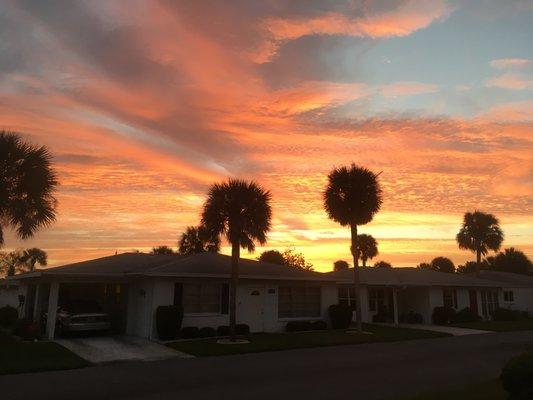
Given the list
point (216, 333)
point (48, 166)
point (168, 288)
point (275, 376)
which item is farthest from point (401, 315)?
point (48, 166)

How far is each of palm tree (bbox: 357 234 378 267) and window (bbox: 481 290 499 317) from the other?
46.6 feet

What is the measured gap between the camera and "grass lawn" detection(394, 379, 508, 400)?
9383mm

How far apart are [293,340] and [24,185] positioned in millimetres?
13274

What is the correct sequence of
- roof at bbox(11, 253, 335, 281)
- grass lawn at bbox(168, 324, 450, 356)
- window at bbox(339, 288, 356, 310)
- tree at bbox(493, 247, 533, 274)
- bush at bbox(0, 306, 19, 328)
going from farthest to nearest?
tree at bbox(493, 247, 533, 274) → window at bbox(339, 288, 356, 310) → bush at bbox(0, 306, 19, 328) → roof at bbox(11, 253, 335, 281) → grass lawn at bbox(168, 324, 450, 356)

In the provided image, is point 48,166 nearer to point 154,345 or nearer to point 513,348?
point 154,345

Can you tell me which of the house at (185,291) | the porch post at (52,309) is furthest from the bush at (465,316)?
the porch post at (52,309)

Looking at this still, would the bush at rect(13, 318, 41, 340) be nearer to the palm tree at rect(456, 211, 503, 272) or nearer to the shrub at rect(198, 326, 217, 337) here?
the shrub at rect(198, 326, 217, 337)

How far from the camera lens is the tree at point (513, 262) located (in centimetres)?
6694

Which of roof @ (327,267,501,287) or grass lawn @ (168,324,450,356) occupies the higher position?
roof @ (327,267,501,287)

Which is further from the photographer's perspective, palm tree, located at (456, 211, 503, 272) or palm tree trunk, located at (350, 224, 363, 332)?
palm tree, located at (456, 211, 503, 272)

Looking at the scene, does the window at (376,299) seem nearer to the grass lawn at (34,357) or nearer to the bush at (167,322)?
the bush at (167,322)

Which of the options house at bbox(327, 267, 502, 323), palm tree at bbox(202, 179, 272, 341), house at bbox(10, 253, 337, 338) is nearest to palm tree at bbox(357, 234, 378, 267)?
house at bbox(327, 267, 502, 323)

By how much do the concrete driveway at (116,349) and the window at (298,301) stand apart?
26.9 feet

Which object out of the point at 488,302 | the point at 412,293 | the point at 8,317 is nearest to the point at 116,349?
the point at 8,317
